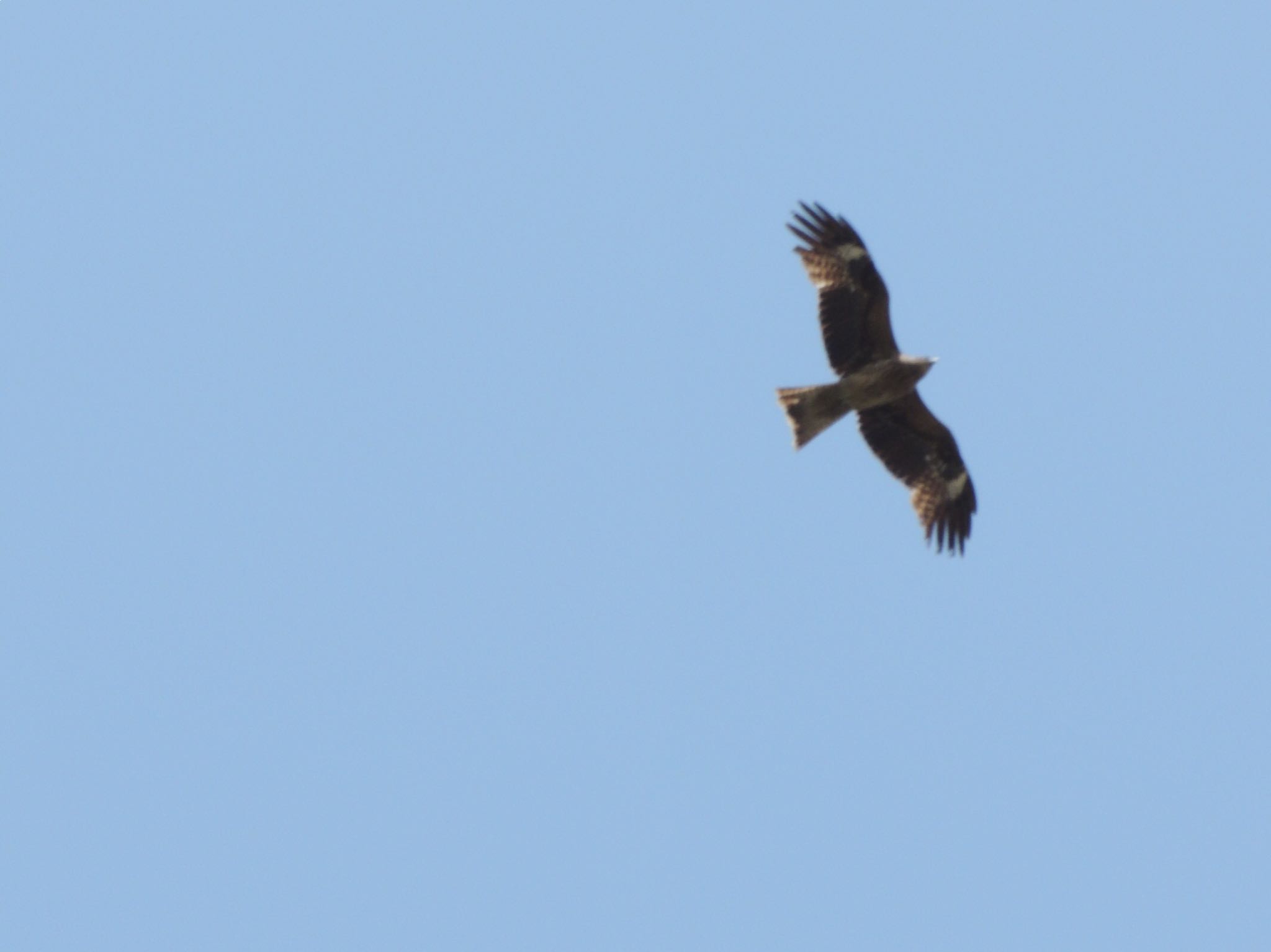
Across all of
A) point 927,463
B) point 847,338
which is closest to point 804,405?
point 847,338

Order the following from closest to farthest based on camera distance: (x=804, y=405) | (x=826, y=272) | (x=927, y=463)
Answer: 1. (x=804, y=405)
2. (x=826, y=272)
3. (x=927, y=463)

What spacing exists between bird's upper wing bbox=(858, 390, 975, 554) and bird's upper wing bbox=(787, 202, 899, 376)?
0.74 meters

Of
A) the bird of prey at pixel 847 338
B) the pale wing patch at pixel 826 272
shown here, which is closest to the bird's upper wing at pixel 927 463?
the bird of prey at pixel 847 338

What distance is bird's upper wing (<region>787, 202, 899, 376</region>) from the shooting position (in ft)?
53.7

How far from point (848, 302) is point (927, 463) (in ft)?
6.22

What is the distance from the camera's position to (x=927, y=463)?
1742cm

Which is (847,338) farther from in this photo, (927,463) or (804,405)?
(927,463)

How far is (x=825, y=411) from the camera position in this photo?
16328 millimetres

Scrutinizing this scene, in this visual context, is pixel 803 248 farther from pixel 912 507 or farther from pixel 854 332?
pixel 912 507

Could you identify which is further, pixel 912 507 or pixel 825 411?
pixel 912 507

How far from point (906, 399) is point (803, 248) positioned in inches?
64.4

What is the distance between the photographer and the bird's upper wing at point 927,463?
17.2m

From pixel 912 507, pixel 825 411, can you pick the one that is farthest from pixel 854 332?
pixel 912 507

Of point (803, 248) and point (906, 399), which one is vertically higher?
point (803, 248)
